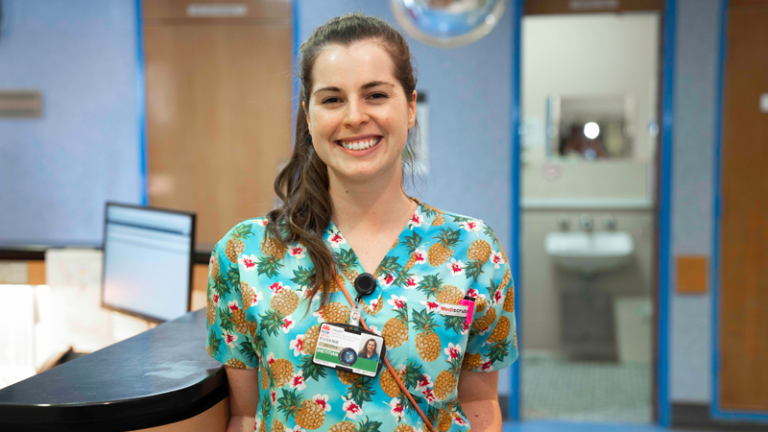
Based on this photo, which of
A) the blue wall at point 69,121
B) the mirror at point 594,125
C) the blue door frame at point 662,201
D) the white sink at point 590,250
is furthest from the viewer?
the mirror at point 594,125

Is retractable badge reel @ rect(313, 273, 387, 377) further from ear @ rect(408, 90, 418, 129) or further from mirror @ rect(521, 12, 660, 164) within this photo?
mirror @ rect(521, 12, 660, 164)

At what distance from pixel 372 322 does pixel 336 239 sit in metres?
0.18

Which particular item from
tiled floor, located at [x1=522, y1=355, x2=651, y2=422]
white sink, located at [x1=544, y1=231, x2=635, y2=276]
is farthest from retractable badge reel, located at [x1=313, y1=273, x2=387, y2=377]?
white sink, located at [x1=544, y1=231, x2=635, y2=276]

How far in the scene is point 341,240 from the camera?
3.61 feet

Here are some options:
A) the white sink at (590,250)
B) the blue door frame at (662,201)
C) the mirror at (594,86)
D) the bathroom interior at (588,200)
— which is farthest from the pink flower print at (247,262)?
the mirror at (594,86)

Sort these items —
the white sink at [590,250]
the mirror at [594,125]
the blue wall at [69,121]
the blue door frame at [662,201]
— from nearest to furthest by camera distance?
the blue door frame at [662,201], the blue wall at [69,121], the white sink at [590,250], the mirror at [594,125]

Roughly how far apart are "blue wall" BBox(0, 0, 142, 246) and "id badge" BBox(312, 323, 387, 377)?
265 centimetres

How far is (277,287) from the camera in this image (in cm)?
104

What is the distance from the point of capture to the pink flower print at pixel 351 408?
97 cm

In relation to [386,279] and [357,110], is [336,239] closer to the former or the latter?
[386,279]

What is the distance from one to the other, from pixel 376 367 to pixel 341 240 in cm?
26

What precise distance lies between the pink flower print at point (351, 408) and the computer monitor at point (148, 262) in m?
0.82

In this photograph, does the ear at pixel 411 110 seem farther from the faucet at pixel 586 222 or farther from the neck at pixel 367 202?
the faucet at pixel 586 222

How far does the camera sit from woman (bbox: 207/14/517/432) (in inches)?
39.2
